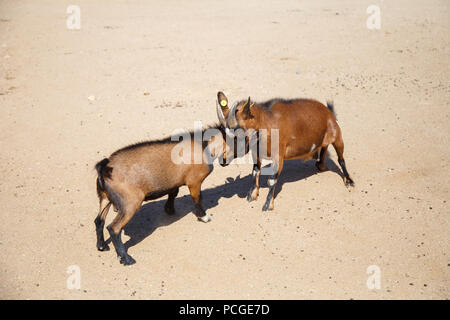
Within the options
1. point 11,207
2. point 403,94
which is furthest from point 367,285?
point 403,94

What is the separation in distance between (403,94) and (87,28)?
47.2 feet

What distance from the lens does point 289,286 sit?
5641 mm

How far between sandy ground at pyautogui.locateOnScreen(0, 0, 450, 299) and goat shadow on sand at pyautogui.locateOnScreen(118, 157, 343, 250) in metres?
0.04

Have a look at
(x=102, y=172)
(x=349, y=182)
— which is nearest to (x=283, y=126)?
(x=349, y=182)

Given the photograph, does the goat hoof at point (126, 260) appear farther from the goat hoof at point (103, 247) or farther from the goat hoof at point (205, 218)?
the goat hoof at point (205, 218)

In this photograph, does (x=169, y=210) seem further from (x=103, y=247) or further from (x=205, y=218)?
(x=103, y=247)

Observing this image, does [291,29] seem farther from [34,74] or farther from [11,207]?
[11,207]

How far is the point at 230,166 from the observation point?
8883 mm

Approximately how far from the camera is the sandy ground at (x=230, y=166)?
5891 millimetres

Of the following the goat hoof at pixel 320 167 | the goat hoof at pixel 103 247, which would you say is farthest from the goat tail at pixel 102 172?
the goat hoof at pixel 320 167

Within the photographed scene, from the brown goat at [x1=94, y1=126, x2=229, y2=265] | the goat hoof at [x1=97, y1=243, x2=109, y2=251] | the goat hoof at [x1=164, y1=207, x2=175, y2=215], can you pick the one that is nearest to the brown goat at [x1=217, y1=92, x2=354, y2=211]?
the brown goat at [x1=94, y1=126, x2=229, y2=265]

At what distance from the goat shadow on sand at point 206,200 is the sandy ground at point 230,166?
0.04 meters

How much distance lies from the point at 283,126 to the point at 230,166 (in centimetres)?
214

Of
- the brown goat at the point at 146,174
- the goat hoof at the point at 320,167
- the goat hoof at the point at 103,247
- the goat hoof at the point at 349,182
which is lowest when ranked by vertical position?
the goat hoof at the point at 103,247
